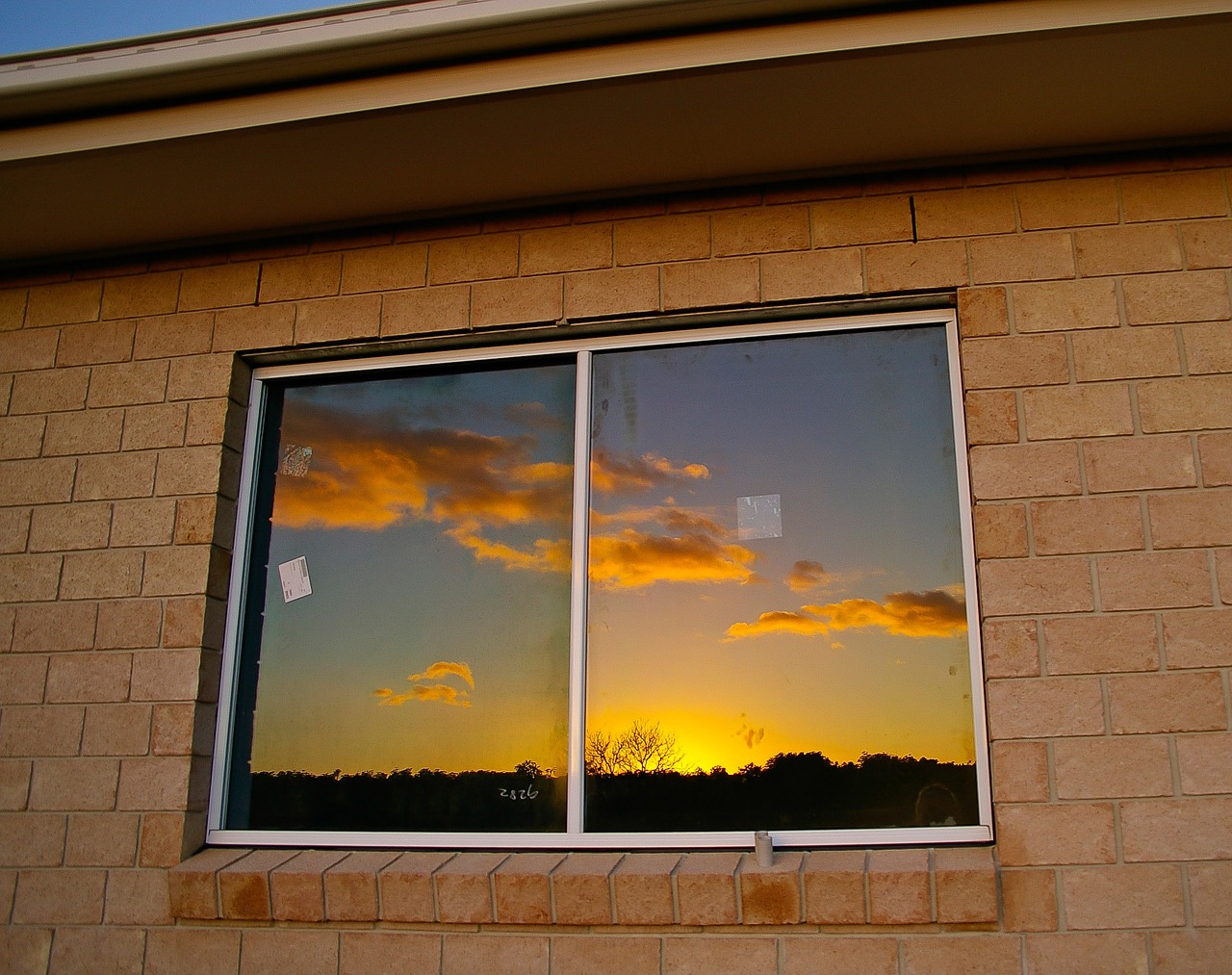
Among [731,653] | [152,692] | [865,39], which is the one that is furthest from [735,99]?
[152,692]

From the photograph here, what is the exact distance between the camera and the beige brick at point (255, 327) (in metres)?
3.29

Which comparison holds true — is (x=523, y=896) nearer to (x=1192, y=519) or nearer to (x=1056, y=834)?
(x=1056, y=834)

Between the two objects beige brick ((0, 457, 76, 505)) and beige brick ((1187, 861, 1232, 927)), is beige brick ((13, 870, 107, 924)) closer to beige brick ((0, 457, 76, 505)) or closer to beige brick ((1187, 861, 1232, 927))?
beige brick ((0, 457, 76, 505))

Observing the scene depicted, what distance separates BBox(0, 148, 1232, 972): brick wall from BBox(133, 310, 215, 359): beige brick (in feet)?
0.03

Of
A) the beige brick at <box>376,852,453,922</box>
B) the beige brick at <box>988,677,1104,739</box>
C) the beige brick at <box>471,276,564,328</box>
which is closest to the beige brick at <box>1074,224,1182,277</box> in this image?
the beige brick at <box>988,677,1104,739</box>

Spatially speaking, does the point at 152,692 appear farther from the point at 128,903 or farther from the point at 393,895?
the point at 393,895

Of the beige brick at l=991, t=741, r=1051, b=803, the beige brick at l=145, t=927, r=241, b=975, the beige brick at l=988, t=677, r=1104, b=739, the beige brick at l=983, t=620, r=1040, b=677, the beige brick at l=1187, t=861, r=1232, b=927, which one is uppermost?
the beige brick at l=983, t=620, r=1040, b=677

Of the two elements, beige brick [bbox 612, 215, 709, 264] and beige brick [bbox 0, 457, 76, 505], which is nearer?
beige brick [bbox 612, 215, 709, 264]

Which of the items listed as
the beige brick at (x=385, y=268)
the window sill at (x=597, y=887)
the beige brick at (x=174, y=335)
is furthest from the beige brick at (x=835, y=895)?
the beige brick at (x=174, y=335)

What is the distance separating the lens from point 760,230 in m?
3.06

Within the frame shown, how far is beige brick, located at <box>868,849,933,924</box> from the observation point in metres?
2.48

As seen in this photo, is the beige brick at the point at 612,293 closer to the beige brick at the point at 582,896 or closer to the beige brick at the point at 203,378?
the beige brick at the point at 203,378

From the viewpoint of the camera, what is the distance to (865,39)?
244 centimetres

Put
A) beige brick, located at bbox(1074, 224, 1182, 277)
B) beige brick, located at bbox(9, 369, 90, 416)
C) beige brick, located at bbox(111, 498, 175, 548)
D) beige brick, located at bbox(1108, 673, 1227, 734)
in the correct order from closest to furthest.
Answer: beige brick, located at bbox(1108, 673, 1227, 734)
beige brick, located at bbox(1074, 224, 1182, 277)
beige brick, located at bbox(111, 498, 175, 548)
beige brick, located at bbox(9, 369, 90, 416)
